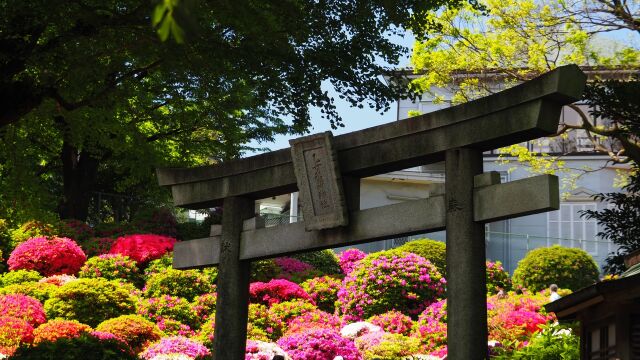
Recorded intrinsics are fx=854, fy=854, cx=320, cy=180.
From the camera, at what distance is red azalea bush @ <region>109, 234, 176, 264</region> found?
22906 millimetres

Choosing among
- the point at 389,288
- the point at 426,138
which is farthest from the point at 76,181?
the point at 426,138

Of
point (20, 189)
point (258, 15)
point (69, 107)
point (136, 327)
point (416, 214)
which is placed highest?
point (258, 15)

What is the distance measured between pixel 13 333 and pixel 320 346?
5.63 metres

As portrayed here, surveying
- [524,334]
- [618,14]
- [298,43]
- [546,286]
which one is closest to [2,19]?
[298,43]

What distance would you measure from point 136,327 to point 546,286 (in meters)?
12.5

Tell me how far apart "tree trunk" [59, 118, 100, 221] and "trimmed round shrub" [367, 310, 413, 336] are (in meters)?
Result: 13.5

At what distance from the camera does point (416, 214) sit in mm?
8688

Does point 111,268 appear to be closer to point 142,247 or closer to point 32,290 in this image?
point 142,247

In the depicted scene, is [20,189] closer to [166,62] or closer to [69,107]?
[69,107]

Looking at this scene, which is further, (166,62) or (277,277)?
(277,277)

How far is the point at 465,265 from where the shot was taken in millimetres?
8188

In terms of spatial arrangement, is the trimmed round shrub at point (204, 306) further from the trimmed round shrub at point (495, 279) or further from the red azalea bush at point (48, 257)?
the trimmed round shrub at point (495, 279)

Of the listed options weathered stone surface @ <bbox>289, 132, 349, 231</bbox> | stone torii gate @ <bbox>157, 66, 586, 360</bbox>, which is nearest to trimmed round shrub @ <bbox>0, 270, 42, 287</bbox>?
stone torii gate @ <bbox>157, 66, 586, 360</bbox>

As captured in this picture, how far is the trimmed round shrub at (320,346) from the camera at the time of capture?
15664mm
